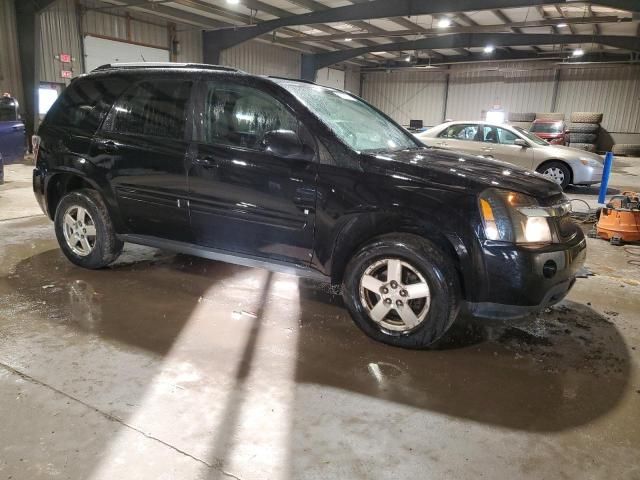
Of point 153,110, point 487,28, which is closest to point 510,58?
point 487,28

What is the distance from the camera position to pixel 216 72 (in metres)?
3.51

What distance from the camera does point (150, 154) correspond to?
3.64m

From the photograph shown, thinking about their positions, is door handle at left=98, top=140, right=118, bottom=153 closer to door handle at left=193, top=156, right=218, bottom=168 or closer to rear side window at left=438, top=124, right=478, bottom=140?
door handle at left=193, top=156, right=218, bottom=168

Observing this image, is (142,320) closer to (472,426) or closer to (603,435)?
(472,426)

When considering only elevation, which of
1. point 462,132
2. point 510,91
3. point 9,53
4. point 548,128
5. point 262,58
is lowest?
point 462,132

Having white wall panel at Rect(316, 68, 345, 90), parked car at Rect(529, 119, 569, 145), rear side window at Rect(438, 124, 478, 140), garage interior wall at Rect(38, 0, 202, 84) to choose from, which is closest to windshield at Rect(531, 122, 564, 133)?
parked car at Rect(529, 119, 569, 145)

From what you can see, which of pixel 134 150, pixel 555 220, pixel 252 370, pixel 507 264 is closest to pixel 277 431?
pixel 252 370

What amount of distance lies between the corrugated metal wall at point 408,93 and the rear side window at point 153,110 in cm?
2420

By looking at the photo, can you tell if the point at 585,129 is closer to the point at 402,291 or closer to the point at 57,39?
the point at 57,39

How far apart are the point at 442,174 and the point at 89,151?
281 centimetres

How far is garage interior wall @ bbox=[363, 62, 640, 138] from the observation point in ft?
71.9

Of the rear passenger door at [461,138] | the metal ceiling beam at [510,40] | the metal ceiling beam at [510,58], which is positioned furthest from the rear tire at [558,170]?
the metal ceiling beam at [510,58]

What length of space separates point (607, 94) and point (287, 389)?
24.8 m

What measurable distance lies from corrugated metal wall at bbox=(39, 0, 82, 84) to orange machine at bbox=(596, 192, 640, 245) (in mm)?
13305
